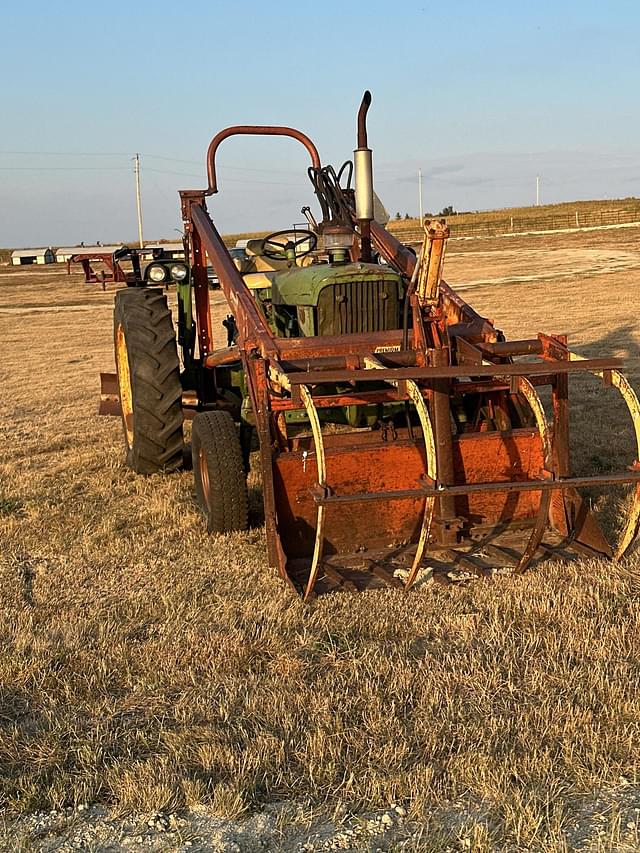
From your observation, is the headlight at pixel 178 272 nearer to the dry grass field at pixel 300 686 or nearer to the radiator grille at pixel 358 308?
the dry grass field at pixel 300 686

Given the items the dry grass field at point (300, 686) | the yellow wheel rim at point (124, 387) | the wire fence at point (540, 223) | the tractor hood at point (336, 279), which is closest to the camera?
the dry grass field at point (300, 686)

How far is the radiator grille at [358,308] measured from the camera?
506 cm

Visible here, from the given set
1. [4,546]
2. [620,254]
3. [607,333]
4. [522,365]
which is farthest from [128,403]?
[620,254]

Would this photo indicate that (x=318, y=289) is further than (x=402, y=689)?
Yes

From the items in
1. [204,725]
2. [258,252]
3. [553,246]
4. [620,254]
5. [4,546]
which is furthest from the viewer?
[553,246]

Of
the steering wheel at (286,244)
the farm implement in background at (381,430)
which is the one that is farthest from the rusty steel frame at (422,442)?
the steering wheel at (286,244)

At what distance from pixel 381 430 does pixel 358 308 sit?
74 cm

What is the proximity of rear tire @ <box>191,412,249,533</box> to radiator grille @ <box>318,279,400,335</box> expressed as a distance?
0.85 metres

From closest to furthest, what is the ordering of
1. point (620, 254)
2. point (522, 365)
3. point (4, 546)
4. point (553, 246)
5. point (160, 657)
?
point (160, 657)
point (522, 365)
point (4, 546)
point (620, 254)
point (553, 246)

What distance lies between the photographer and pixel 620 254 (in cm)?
3055

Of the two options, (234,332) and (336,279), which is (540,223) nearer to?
(234,332)

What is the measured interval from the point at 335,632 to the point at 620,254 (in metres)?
29.7

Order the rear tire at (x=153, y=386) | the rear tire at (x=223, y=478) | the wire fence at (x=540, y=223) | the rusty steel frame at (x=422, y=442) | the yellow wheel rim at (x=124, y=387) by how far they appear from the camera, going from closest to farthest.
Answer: the rusty steel frame at (x=422, y=442)
the rear tire at (x=223, y=478)
the rear tire at (x=153, y=386)
the yellow wheel rim at (x=124, y=387)
the wire fence at (x=540, y=223)

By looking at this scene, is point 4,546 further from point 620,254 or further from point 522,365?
point 620,254
